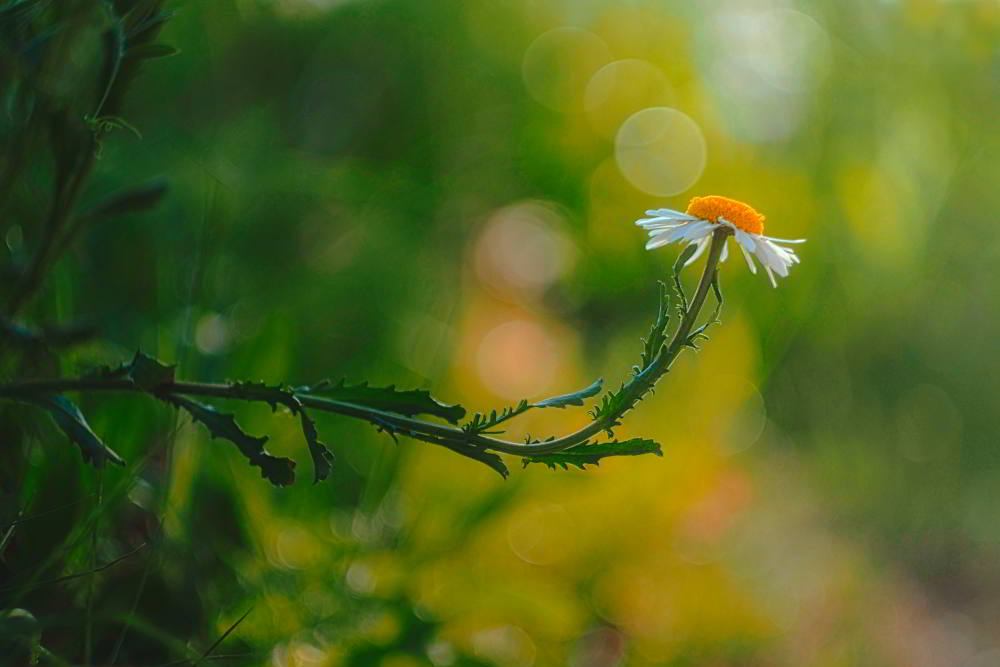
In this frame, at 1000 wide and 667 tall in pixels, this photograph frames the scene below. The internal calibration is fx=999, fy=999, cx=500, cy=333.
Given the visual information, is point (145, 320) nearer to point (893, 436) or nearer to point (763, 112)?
point (763, 112)

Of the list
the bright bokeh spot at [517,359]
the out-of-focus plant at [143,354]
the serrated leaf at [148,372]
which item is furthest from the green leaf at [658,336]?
the bright bokeh spot at [517,359]

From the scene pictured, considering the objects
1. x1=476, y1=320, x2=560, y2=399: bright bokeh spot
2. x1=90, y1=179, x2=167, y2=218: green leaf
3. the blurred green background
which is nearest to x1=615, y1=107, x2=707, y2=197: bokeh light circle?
the blurred green background

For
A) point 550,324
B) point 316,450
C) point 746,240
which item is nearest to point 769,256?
point 746,240

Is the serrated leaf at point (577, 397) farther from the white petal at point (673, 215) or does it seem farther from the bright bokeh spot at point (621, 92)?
the bright bokeh spot at point (621, 92)

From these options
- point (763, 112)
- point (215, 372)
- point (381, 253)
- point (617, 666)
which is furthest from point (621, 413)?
point (763, 112)

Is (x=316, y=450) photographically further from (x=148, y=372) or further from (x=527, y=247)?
(x=527, y=247)

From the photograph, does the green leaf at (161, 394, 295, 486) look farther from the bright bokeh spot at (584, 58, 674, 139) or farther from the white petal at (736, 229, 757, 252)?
the bright bokeh spot at (584, 58, 674, 139)

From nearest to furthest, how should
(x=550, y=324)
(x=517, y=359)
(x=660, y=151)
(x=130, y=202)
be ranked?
(x=130, y=202), (x=517, y=359), (x=550, y=324), (x=660, y=151)
